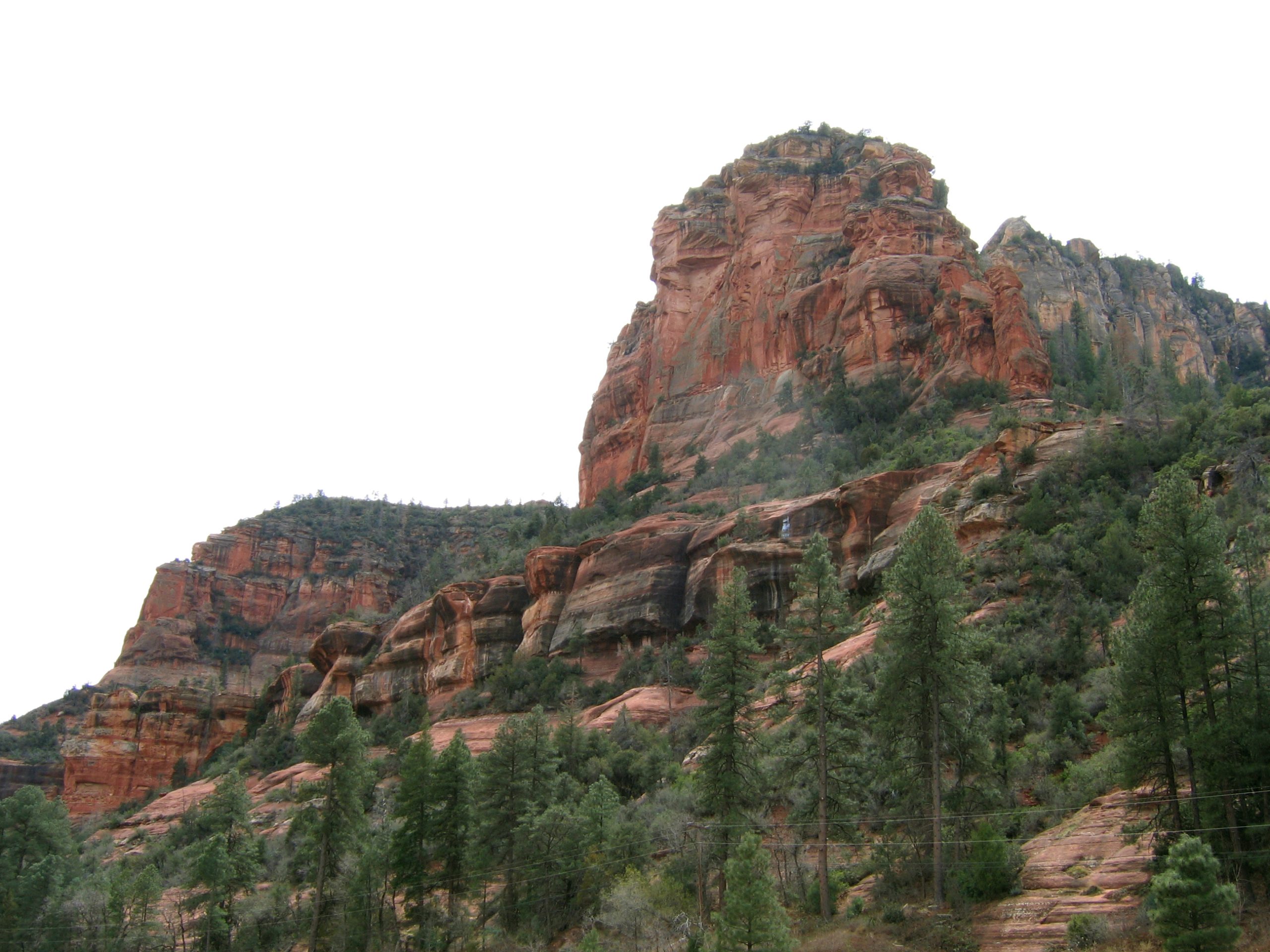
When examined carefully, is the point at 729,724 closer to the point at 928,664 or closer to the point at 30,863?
the point at 928,664

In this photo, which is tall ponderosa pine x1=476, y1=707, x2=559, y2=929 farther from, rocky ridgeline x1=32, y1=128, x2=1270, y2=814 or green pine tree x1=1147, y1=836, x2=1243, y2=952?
green pine tree x1=1147, y1=836, x2=1243, y2=952

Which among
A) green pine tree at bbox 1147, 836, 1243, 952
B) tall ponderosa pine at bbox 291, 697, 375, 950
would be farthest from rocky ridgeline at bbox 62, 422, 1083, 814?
green pine tree at bbox 1147, 836, 1243, 952

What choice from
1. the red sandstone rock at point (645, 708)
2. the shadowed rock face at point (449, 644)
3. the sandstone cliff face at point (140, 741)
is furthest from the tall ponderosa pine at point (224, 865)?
the sandstone cliff face at point (140, 741)

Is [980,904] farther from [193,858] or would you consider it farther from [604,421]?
[604,421]

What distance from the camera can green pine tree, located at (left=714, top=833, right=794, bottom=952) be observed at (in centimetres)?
2669

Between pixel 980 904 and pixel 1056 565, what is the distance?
25.8 metres

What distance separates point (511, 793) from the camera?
43094 millimetres

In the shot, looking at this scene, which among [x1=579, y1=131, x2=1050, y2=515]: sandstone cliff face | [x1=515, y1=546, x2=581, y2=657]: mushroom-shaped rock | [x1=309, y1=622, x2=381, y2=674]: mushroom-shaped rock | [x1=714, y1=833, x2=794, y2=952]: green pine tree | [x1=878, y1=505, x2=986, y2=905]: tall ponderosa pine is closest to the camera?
[x1=714, y1=833, x2=794, y2=952]: green pine tree

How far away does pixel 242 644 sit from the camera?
14400 centimetres

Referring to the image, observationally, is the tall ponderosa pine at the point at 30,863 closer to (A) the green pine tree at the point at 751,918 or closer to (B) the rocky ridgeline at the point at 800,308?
(A) the green pine tree at the point at 751,918

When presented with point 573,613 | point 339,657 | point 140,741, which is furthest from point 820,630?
point 140,741

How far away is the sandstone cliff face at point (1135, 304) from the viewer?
137250 millimetres

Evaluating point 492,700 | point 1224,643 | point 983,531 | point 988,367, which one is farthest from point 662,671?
point 1224,643

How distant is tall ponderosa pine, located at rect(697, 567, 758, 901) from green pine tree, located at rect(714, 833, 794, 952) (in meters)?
7.74
